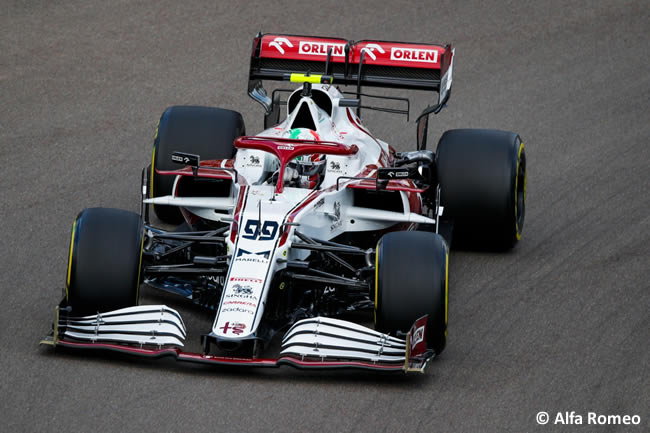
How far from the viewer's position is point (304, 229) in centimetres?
1022

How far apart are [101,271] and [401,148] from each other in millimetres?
7250

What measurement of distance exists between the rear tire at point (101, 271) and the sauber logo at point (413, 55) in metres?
4.38

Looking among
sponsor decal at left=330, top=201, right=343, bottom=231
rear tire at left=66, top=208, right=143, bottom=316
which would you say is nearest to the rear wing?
sponsor decal at left=330, top=201, right=343, bottom=231

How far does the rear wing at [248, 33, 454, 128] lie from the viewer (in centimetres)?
1271

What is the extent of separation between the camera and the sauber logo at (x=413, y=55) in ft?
41.7

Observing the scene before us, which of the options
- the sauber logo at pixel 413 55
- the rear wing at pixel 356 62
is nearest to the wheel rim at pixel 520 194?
the rear wing at pixel 356 62

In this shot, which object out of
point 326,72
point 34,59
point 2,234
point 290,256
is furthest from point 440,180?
point 34,59

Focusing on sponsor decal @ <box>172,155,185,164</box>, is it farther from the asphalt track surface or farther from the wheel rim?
the wheel rim

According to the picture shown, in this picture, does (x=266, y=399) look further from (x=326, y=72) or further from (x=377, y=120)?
(x=377, y=120)

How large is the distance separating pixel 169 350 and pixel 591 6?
15523mm

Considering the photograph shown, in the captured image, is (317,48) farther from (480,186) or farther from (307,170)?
(480,186)

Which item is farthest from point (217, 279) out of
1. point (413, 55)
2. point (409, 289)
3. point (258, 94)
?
point (413, 55)

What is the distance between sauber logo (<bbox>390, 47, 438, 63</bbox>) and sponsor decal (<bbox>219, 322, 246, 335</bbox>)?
465cm

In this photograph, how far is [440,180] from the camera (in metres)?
12.1
